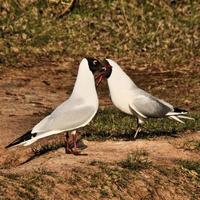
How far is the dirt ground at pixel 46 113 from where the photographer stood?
9.48 m

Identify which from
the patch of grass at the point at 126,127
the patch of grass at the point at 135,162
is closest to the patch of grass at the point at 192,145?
the patch of grass at the point at 126,127

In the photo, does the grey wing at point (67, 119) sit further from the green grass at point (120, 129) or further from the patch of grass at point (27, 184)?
the green grass at point (120, 129)

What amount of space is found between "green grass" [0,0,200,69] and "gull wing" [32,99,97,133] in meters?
9.41

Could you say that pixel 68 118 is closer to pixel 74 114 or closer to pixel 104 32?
pixel 74 114

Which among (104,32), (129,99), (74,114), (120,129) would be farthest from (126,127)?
(104,32)

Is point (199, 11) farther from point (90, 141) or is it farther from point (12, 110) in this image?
point (90, 141)

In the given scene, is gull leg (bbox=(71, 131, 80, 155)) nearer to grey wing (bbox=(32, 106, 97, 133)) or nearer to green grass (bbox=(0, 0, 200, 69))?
grey wing (bbox=(32, 106, 97, 133))

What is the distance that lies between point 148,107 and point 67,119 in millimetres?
1530

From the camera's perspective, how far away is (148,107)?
10164 mm

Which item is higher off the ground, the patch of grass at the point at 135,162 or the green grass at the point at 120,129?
the patch of grass at the point at 135,162

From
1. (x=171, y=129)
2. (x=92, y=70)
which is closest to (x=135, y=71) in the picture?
(x=171, y=129)

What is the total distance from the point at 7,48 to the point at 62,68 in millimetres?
1790

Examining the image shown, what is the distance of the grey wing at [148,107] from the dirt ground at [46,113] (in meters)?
0.42

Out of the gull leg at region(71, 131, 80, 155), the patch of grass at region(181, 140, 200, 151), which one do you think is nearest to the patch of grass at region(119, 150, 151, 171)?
the gull leg at region(71, 131, 80, 155)
